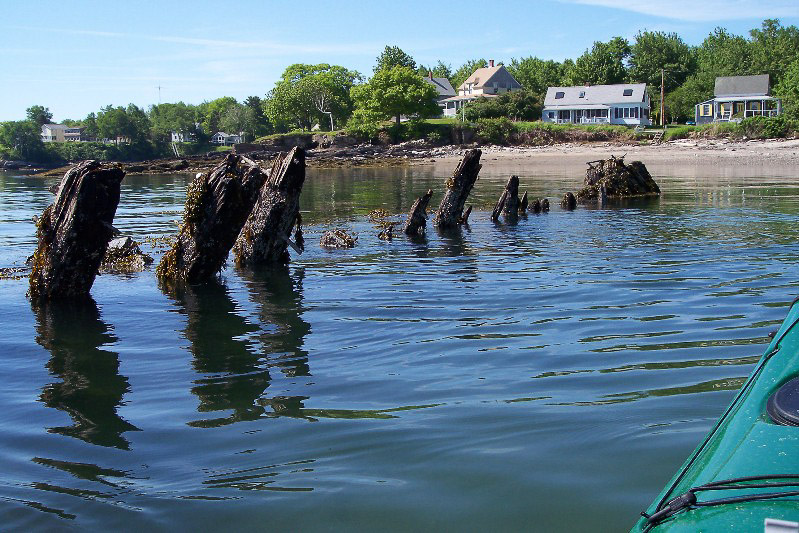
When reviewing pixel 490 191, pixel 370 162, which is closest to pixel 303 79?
pixel 370 162

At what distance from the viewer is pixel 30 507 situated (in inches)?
210

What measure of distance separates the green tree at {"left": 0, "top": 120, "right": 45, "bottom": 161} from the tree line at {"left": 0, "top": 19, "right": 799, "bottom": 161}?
0.17 metres

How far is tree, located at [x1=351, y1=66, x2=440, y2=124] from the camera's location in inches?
3907

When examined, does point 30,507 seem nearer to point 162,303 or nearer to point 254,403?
point 254,403

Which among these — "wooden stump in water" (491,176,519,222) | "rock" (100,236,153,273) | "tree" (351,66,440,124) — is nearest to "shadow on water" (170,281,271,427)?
"rock" (100,236,153,273)

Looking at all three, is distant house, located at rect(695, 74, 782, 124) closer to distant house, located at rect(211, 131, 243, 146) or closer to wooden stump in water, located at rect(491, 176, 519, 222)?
wooden stump in water, located at rect(491, 176, 519, 222)

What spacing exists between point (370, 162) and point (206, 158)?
20.8 m

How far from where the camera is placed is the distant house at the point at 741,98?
9331 centimetres

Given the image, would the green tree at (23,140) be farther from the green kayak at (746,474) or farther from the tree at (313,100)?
the green kayak at (746,474)

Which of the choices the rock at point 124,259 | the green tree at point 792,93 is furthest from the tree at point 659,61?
the rock at point 124,259

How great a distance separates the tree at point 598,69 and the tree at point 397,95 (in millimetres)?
24329

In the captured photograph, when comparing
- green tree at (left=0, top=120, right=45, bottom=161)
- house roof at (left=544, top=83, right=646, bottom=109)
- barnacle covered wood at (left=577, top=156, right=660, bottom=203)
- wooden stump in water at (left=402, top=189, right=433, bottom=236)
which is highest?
house roof at (left=544, top=83, right=646, bottom=109)

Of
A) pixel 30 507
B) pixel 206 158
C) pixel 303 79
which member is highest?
pixel 303 79

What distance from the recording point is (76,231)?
12539 millimetres
